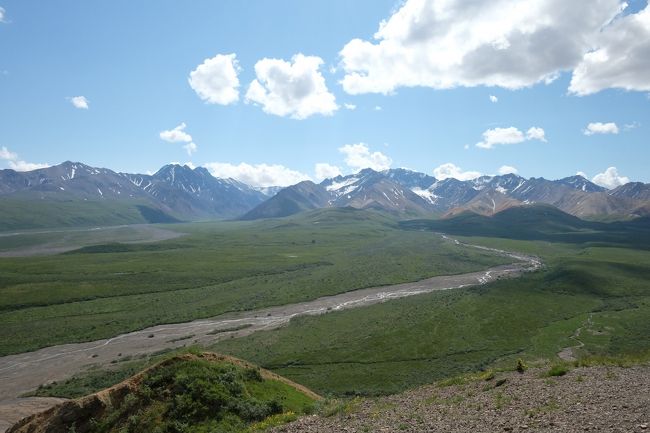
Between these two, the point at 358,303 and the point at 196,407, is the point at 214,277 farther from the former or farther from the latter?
the point at 196,407

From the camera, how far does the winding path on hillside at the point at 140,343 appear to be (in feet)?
175

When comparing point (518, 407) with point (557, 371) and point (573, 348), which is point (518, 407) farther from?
point (573, 348)

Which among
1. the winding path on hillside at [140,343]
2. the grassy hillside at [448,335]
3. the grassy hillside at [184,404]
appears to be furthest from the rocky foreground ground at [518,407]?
the winding path on hillside at [140,343]

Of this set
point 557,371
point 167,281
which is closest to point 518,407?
point 557,371

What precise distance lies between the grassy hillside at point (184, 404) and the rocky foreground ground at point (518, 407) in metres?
3.64

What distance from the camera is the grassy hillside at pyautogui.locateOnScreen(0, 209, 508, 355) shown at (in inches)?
3300

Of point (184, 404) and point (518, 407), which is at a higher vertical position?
point (518, 407)

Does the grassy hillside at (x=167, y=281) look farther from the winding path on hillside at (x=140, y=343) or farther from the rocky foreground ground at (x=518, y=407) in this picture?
the rocky foreground ground at (x=518, y=407)

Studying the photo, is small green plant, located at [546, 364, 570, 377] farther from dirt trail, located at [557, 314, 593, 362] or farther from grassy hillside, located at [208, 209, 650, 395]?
dirt trail, located at [557, 314, 593, 362]

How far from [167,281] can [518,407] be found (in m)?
116

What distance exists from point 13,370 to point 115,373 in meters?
16.0

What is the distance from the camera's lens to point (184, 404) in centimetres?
2516

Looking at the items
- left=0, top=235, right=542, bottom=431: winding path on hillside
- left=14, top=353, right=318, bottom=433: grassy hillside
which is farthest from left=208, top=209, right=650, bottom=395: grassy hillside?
left=14, top=353, right=318, bottom=433: grassy hillside

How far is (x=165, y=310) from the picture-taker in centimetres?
9288
